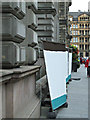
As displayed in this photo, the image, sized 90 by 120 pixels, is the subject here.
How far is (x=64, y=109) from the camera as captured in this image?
6797 mm

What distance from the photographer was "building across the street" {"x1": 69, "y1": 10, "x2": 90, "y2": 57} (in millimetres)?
101562

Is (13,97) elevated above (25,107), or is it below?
above

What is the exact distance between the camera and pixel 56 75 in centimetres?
584

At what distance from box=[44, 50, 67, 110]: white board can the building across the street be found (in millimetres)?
96145

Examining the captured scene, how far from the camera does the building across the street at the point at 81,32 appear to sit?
10156 cm

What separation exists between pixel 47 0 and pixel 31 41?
6.28 m

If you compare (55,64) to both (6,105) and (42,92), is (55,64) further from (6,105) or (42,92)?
(6,105)

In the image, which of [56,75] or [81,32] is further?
[81,32]

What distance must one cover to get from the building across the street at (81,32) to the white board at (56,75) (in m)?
96.1

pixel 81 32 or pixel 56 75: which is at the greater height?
pixel 81 32

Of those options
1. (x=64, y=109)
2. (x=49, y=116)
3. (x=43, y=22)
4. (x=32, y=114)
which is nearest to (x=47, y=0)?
(x=43, y=22)

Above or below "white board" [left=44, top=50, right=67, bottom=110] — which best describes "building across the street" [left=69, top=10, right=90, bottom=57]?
above

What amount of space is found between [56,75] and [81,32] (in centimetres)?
9841

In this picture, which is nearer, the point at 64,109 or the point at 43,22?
the point at 64,109
